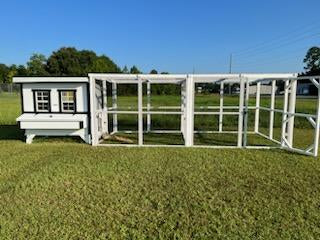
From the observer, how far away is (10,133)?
9797mm

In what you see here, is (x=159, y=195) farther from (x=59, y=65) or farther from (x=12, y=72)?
(x=59, y=65)

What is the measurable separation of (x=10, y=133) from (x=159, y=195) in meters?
8.08

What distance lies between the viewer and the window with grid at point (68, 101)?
7.96 m

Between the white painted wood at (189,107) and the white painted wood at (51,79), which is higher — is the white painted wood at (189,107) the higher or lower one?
the lower one

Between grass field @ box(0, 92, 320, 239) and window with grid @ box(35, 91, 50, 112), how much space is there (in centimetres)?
184

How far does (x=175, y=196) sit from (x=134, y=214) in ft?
2.77

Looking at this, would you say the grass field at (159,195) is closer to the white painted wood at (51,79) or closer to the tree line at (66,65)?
the white painted wood at (51,79)

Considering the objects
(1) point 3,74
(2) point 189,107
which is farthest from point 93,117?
(1) point 3,74

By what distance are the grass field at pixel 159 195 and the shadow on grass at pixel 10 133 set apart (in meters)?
2.61

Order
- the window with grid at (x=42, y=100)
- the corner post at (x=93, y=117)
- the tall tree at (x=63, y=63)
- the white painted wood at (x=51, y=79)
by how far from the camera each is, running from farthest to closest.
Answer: the tall tree at (x=63, y=63)
the window with grid at (x=42, y=100)
the white painted wood at (x=51, y=79)
the corner post at (x=93, y=117)

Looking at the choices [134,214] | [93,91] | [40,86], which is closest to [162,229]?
[134,214]

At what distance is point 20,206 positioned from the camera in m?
3.71

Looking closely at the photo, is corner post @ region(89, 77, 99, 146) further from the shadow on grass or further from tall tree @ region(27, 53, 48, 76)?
tall tree @ region(27, 53, 48, 76)

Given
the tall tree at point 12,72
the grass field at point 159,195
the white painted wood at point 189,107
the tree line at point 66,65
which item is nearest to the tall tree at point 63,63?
the tree line at point 66,65
